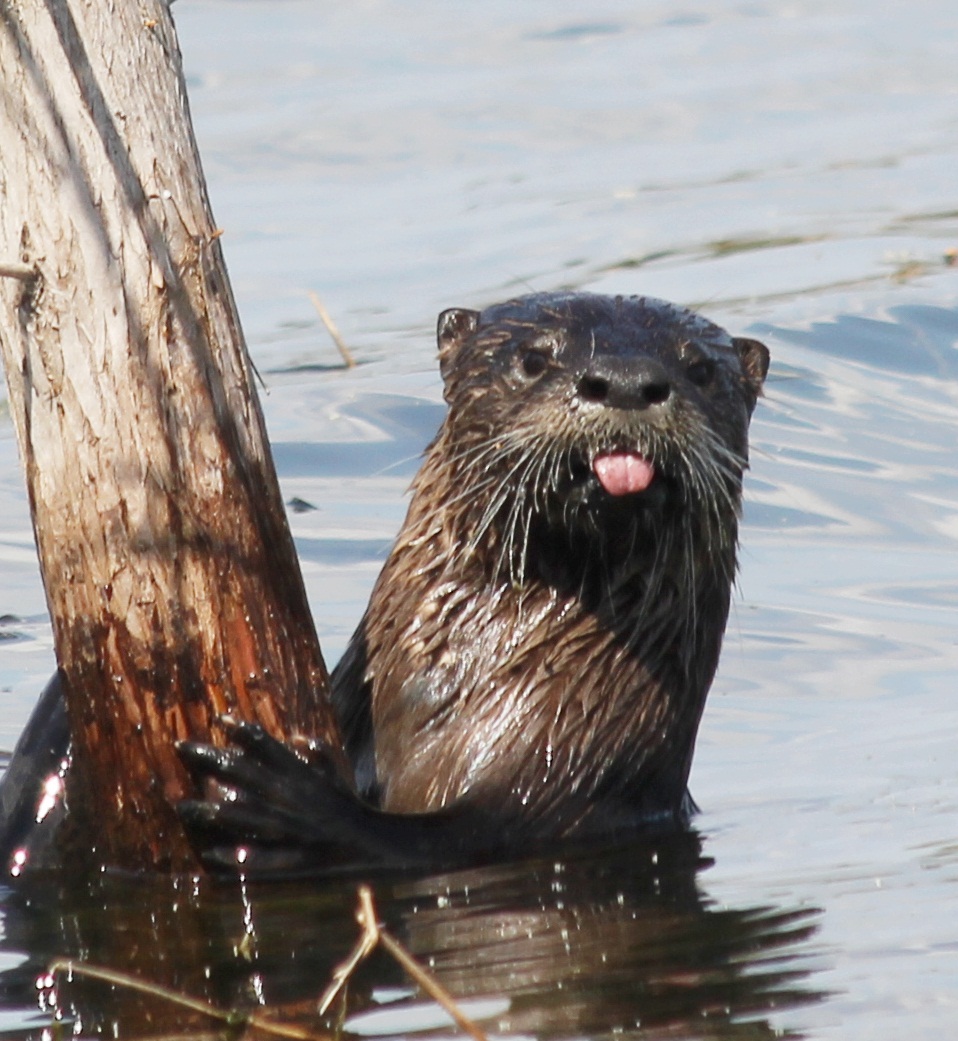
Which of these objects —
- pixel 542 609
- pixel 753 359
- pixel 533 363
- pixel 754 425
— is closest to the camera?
pixel 533 363

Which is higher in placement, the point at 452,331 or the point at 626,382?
the point at 452,331

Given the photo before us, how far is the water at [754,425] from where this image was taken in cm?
383

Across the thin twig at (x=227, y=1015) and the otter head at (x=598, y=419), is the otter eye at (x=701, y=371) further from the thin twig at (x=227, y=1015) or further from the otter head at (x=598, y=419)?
the thin twig at (x=227, y=1015)

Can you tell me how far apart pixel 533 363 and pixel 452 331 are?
1.44 ft

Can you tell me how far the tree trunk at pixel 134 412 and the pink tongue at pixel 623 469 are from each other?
582 millimetres

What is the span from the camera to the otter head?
14.0ft

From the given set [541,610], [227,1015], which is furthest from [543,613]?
[227,1015]

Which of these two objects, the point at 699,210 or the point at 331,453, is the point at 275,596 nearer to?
the point at 331,453

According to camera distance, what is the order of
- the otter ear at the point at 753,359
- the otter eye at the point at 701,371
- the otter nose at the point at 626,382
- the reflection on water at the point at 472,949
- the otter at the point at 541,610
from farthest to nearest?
the otter ear at the point at 753,359, the otter eye at the point at 701,371, the otter at the point at 541,610, the otter nose at the point at 626,382, the reflection on water at the point at 472,949

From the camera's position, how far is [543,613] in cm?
473

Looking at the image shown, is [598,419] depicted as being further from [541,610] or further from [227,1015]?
[227,1015]

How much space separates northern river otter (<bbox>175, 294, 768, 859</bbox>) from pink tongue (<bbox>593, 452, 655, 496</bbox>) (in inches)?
3.4

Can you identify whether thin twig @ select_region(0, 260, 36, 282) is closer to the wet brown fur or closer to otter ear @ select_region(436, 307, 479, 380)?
the wet brown fur

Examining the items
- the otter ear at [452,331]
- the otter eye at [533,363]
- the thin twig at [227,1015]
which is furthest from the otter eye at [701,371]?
the thin twig at [227,1015]
